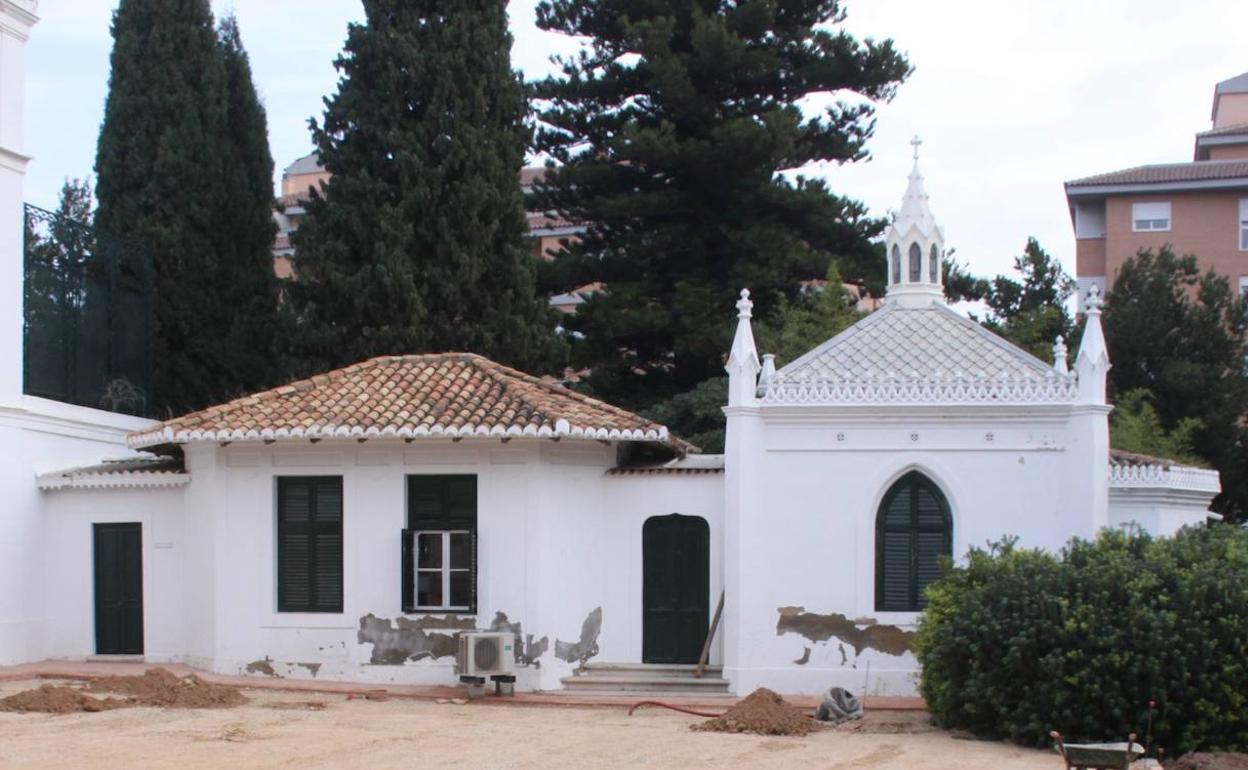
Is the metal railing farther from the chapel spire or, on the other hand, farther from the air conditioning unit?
the chapel spire

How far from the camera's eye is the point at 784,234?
30.5 meters

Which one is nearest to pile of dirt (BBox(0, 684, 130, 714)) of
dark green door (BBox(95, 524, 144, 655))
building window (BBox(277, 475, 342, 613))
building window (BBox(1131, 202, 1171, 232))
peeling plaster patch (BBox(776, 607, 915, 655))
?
building window (BBox(277, 475, 342, 613))

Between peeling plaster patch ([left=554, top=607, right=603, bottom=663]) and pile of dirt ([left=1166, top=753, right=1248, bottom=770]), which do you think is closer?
pile of dirt ([left=1166, top=753, right=1248, bottom=770])

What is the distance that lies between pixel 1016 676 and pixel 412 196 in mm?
14949

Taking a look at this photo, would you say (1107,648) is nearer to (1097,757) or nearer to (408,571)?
(1097,757)

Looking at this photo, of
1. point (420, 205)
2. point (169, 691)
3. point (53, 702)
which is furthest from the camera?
point (420, 205)

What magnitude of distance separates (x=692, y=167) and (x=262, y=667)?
46.6 ft

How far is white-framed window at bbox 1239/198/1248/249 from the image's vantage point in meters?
45.1

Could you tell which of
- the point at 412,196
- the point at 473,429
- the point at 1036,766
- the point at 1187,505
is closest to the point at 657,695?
the point at 473,429

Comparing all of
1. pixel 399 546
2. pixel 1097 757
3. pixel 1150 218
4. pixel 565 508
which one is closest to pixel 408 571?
pixel 399 546

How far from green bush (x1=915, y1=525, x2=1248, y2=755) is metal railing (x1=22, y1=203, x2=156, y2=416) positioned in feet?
45.7

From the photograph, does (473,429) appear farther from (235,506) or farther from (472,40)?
(472,40)

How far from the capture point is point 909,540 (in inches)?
763

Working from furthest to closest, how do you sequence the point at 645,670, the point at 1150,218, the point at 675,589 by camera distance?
the point at 1150,218 < the point at 675,589 < the point at 645,670
